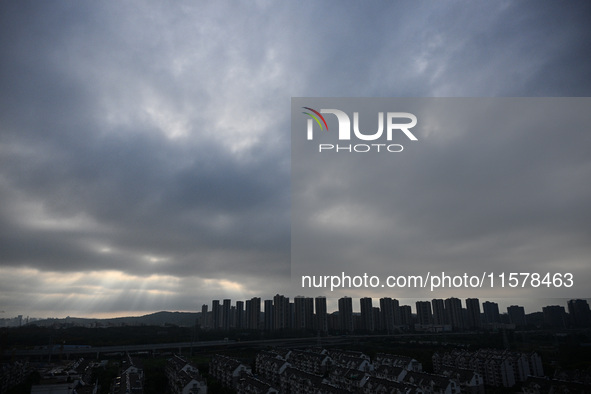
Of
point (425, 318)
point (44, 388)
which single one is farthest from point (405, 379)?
point (425, 318)

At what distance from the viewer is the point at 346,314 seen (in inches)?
850

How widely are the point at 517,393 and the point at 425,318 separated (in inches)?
565

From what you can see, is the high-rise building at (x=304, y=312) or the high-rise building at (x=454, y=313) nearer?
the high-rise building at (x=304, y=312)

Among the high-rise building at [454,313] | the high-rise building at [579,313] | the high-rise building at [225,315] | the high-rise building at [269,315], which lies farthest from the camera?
the high-rise building at [225,315]

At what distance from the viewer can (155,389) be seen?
8.98m

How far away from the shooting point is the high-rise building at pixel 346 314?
70.4 ft

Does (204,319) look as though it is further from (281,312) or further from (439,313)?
(439,313)

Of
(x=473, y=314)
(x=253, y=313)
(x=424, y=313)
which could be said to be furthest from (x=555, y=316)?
(x=253, y=313)

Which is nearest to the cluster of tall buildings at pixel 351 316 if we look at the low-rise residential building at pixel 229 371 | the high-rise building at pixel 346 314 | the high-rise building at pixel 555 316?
the high-rise building at pixel 346 314

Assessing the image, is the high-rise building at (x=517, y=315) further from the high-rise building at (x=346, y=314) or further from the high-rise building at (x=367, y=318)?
the high-rise building at (x=346, y=314)

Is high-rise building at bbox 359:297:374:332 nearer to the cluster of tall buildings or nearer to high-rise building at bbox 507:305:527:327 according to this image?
the cluster of tall buildings

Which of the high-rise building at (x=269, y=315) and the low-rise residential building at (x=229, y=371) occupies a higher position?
the high-rise building at (x=269, y=315)

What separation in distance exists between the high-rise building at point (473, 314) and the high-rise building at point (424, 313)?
242cm

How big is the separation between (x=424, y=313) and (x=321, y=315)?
23.8 feet
